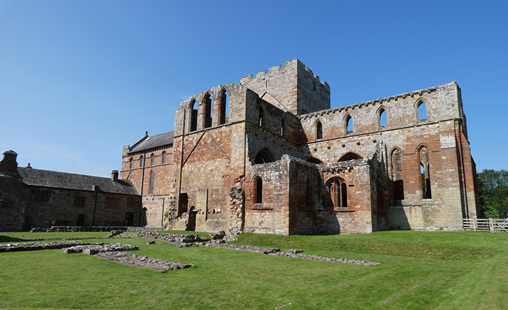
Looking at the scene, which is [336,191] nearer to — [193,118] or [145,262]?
[193,118]

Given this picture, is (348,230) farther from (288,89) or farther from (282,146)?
(288,89)

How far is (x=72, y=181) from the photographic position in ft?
121

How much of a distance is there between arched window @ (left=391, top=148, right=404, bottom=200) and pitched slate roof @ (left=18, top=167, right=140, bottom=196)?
31.9 meters

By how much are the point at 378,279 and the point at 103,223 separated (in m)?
36.0

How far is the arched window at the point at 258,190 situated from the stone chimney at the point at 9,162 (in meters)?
25.3

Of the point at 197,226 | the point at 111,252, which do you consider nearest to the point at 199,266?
the point at 111,252

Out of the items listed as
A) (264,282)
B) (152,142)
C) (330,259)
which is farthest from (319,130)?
(152,142)

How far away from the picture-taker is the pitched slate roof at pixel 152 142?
44.0 m

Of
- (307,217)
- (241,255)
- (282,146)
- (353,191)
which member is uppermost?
(282,146)

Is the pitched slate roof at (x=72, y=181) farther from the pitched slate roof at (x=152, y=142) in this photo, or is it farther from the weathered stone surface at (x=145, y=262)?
the weathered stone surface at (x=145, y=262)

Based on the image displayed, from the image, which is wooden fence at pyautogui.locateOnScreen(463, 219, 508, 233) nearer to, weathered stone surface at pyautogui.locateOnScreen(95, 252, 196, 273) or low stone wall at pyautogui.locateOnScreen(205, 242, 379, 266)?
low stone wall at pyautogui.locateOnScreen(205, 242, 379, 266)

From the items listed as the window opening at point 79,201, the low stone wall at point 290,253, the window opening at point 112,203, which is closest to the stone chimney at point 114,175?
the window opening at point 112,203

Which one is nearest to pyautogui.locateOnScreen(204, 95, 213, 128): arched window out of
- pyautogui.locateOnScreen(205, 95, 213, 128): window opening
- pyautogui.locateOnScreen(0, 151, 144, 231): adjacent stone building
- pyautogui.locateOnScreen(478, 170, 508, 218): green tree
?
pyautogui.locateOnScreen(205, 95, 213, 128): window opening

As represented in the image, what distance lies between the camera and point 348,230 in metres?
20.3
